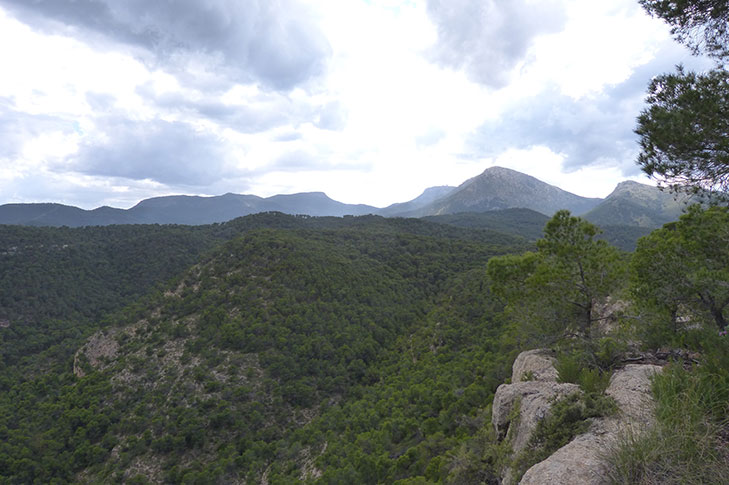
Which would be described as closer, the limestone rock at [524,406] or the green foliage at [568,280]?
the limestone rock at [524,406]

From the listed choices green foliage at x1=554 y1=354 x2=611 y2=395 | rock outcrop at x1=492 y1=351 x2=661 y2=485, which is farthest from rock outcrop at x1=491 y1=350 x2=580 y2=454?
green foliage at x1=554 y1=354 x2=611 y2=395

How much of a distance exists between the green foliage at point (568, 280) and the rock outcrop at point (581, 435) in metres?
4.16

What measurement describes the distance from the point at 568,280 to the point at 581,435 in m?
9.52

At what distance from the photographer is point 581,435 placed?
5164mm

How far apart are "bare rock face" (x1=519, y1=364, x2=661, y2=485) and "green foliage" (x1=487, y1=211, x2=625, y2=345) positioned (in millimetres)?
7599

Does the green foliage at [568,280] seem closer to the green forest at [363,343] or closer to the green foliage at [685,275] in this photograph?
the green forest at [363,343]

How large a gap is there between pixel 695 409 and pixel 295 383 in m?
39.4

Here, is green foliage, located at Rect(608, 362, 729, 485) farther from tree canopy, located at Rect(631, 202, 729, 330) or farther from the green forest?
tree canopy, located at Rect(631, 202, 729, 330)

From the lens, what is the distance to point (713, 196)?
6.98m

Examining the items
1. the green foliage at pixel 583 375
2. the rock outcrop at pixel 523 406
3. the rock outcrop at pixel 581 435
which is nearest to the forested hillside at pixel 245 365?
the rock outcrop at pixel 523 406

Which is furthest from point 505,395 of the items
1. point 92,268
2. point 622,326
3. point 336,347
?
point 92,268

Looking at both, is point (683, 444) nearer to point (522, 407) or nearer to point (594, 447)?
point (594, 447)

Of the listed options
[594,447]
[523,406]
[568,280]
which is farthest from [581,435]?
[568,280]

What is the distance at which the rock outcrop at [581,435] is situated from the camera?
4.19 meters
